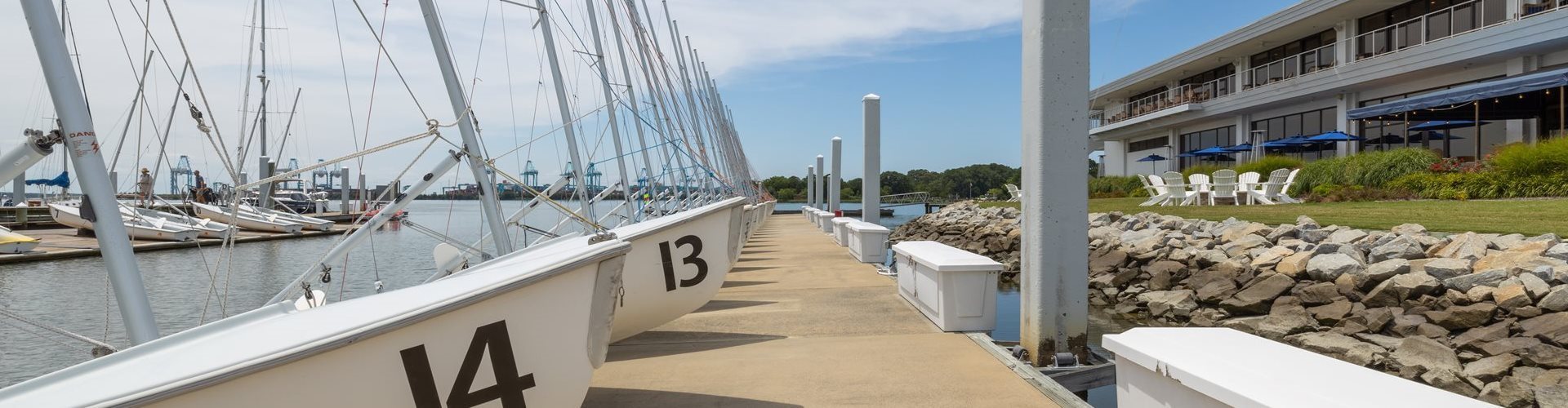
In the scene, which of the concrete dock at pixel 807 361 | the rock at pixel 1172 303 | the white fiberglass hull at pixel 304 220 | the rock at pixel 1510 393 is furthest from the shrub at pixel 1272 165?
the white fiberglass hull at pixel 304 220

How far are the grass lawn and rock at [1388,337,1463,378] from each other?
4.31 m

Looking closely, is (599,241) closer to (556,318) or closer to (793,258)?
(556,318)

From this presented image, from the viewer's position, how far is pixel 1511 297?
7.75m

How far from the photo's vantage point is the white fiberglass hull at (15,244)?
68.3 feet

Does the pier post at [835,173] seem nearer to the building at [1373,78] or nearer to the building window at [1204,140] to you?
the building at [1373,78]

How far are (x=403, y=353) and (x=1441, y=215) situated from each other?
14598 mm

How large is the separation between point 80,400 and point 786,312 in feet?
20.1

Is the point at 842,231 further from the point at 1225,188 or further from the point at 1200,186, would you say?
the point at 1200,186

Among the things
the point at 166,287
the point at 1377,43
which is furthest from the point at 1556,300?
the point at 1377,43

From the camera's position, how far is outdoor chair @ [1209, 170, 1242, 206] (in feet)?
73.2

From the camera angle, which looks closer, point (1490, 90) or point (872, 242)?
point (872, 242)

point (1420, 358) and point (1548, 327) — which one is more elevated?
point (1548, 327)

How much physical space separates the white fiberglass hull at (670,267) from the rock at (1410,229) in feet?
28.3

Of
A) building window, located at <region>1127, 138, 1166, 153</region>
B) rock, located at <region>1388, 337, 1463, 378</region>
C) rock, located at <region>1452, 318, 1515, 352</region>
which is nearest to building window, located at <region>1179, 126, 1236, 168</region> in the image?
building window, located at <region>1127, 138, 1166, 153</region>
